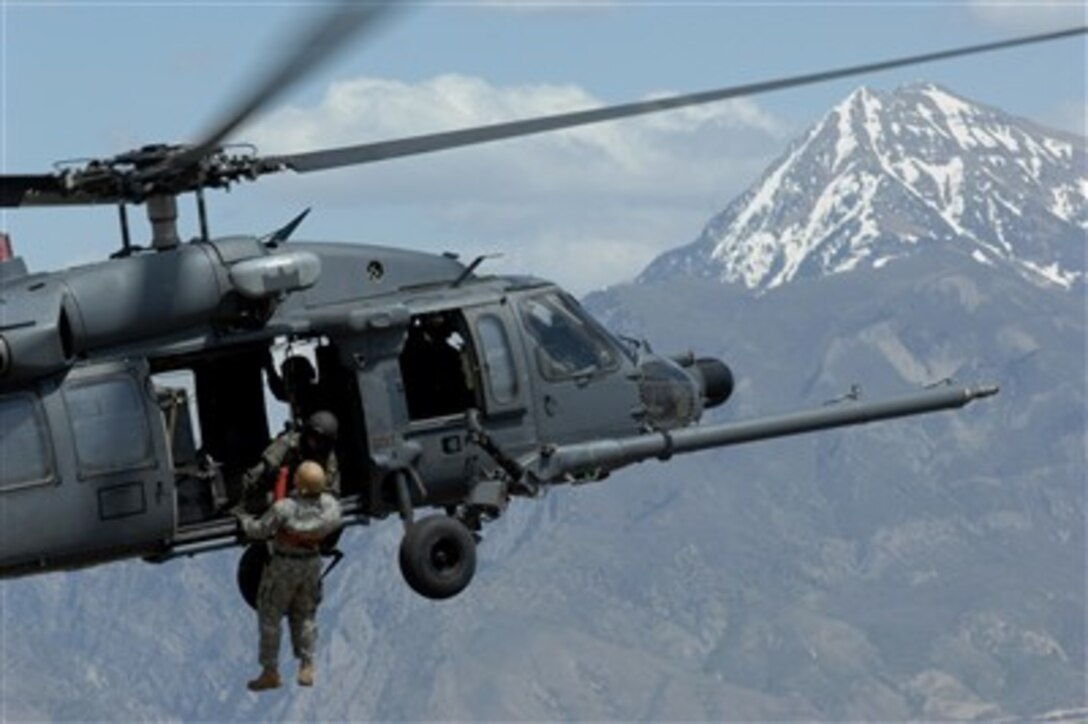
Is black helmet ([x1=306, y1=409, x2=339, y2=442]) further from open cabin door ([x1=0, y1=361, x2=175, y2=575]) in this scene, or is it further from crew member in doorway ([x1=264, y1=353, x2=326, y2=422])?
open cabin door ([x1=0, y1=361, x2=175, y2=575])

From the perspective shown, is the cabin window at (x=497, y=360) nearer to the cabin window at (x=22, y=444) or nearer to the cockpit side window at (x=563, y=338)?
the cockpit side window at (x=563, y=338)

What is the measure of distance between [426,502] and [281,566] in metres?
3.15

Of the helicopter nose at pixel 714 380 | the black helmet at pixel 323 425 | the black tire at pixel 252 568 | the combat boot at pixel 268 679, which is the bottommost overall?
the combat boot at pixel 268 679

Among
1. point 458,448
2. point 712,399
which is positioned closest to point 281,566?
point 458,448

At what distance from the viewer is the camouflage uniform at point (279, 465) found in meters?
32.5

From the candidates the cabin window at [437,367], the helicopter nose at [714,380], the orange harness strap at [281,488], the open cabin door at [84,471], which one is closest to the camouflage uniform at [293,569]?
the orange harness strap at [281,488]

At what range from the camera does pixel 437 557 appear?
3275cm

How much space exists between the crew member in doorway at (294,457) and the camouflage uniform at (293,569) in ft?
4.08

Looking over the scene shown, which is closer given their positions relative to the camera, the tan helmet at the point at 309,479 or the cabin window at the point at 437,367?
the tan helmet at the point at 309,479

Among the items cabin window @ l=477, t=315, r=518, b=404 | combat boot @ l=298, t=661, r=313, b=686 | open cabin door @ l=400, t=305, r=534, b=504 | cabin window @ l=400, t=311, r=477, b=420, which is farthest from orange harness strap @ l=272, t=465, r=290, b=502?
cabin window @ l=477, t=315, r=518, b=404

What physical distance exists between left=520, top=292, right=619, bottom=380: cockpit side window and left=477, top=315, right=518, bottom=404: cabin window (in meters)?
0.53

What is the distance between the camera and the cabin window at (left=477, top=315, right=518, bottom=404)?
112 ft

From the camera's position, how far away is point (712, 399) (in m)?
38.4

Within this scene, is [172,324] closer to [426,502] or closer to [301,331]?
[301,331]
